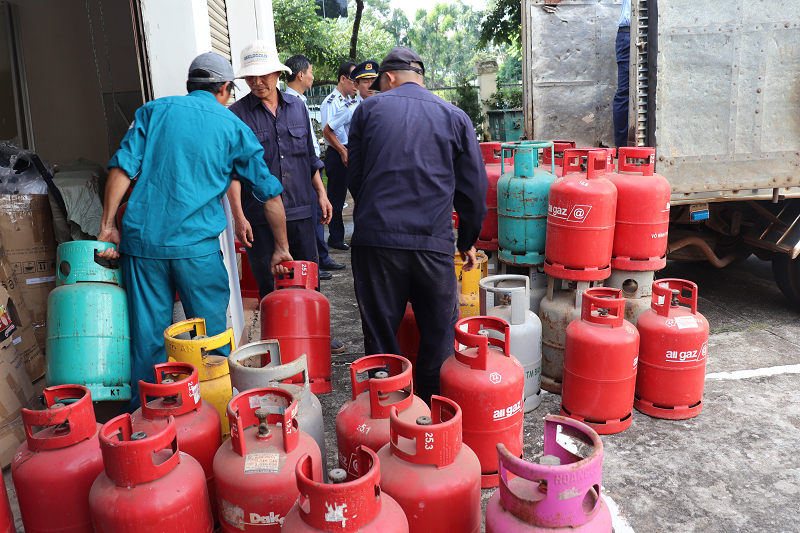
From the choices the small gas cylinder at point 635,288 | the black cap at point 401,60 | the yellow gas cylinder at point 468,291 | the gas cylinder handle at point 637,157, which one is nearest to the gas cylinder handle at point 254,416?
the black cap at point 401,60

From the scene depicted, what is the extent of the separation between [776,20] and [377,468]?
4.48 metres

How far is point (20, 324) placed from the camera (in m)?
3.64

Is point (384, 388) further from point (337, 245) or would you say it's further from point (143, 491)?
point (337, 245)

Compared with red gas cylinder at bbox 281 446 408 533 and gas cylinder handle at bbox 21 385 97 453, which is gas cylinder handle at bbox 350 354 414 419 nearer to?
red gas cylinder at bbox 281 446 408 533

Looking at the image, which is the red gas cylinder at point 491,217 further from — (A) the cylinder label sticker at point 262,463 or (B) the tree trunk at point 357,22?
(B) the tree trunk at point 357,22

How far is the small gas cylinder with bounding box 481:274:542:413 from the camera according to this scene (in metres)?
3.58

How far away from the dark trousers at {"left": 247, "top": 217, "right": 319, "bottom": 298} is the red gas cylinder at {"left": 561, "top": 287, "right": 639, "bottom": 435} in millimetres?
2041

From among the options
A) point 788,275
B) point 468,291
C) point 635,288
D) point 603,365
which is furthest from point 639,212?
point 788,275

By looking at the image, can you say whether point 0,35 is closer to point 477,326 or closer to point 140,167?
point 140,167

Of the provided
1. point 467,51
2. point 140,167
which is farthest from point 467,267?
point 467,51

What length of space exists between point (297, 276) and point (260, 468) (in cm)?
189

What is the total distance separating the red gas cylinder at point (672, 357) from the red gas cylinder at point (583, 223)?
41 cm

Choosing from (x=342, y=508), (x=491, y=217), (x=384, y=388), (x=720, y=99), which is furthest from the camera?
(x=491, y=217)

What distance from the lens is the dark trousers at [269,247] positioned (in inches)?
163
